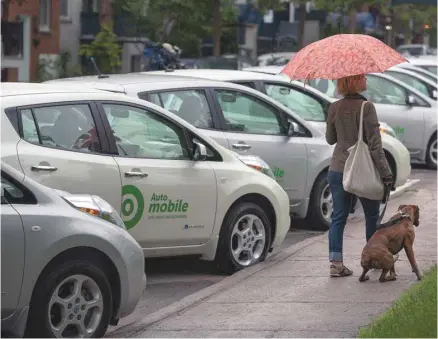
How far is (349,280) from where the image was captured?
9641 mm

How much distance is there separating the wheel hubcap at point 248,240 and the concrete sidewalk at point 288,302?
151mm

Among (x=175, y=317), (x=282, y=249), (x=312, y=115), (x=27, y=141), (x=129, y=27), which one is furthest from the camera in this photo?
(x=129, y=27)

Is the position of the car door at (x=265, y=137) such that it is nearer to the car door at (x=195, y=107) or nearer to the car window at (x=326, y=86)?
the car door at (x=195, y=107)

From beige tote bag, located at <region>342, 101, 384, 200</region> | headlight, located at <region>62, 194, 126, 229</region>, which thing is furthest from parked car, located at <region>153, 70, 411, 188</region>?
headlight, located at <region>62, 194, 126, 229</region>

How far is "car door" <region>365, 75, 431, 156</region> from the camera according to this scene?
65.0ft

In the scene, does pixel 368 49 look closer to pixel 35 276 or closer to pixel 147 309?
pixel 147 309

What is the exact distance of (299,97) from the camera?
1467 centimetres

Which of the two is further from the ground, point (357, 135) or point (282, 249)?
point (357, 135)

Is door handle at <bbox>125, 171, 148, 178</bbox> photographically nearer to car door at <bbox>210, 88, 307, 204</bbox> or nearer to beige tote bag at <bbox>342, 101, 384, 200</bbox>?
beige tote bag at <bbox>342, 101, 384, 200</bbox>

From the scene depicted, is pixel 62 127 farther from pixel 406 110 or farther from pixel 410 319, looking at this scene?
pixel 406 110

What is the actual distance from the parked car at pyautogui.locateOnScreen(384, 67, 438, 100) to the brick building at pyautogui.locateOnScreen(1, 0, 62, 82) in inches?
840

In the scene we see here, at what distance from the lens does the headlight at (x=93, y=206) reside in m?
7.75

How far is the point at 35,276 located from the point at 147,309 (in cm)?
218

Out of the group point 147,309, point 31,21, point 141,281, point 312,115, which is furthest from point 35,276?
point 31,21
